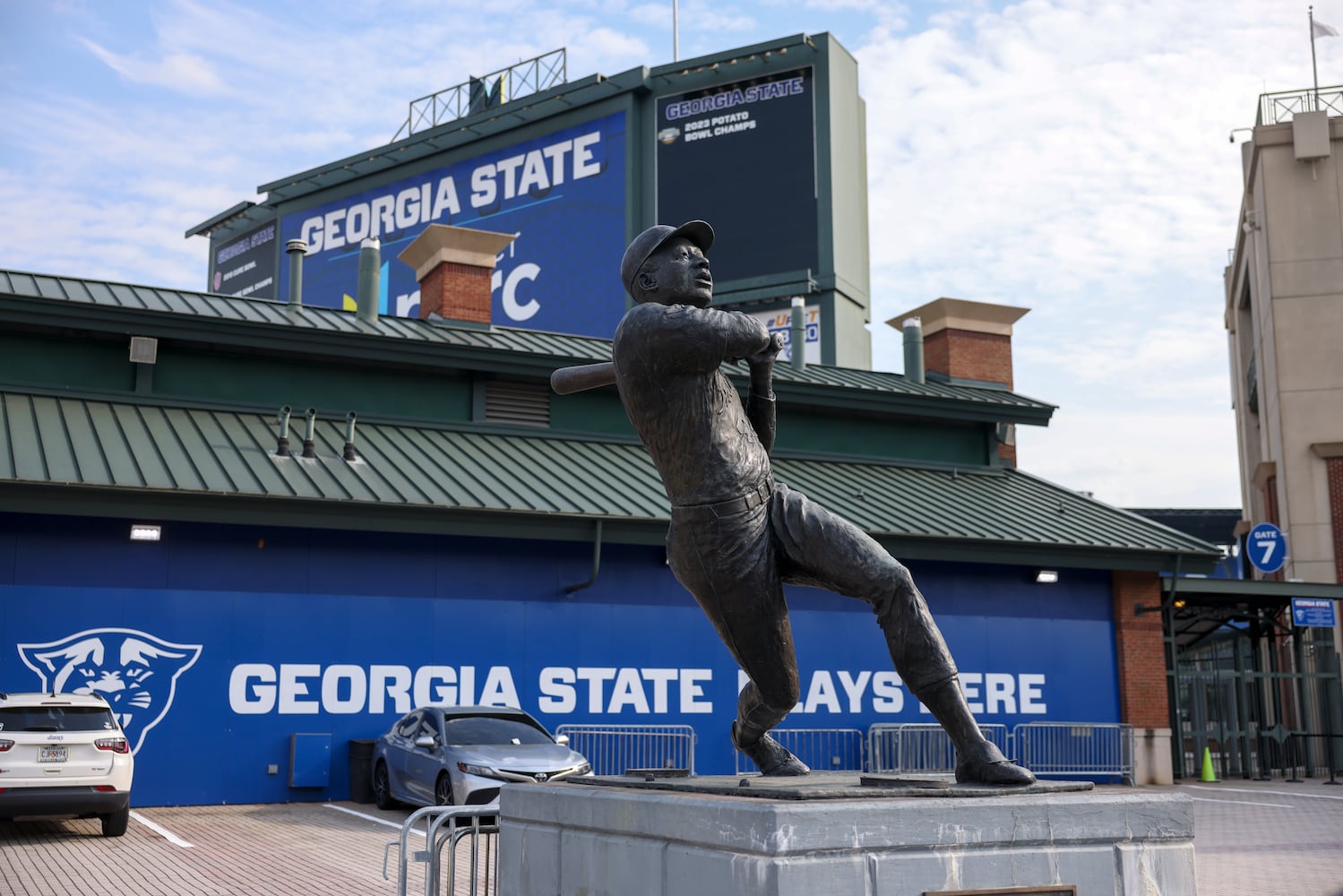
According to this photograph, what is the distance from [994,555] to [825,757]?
4.40 m

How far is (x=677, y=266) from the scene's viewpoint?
243 inches

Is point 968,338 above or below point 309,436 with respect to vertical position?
above

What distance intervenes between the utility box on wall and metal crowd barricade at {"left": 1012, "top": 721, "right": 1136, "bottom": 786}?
443 inches

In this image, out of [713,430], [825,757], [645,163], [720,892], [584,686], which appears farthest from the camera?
[645,163]

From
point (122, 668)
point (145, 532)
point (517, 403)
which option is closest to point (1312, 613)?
point (517, 403)

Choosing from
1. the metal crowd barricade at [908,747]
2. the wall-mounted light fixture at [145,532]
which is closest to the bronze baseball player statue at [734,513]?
the wall-mounted light fixture at [145,532]

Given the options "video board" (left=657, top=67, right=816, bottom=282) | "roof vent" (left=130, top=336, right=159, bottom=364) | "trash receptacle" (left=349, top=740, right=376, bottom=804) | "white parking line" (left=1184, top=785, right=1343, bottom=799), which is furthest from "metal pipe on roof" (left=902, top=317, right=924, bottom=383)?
"roof vent" (left=130, top=336, right=159, bottom=364)

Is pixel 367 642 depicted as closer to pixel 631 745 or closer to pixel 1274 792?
pixel 631 745

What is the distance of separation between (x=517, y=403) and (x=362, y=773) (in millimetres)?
7479

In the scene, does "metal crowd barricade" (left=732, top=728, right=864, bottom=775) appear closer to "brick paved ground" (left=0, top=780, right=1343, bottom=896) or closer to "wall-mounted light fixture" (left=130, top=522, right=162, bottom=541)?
"brick paved ground" (left=0, top=780, right=1343, bottom=896)

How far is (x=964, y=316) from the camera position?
3009cm

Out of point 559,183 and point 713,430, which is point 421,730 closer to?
point 713,430

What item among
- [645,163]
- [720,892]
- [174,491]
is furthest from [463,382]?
[720,892]

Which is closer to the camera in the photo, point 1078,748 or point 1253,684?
point 1078,748
